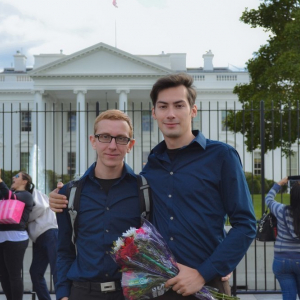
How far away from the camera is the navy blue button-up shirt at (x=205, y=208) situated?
2.04 metres

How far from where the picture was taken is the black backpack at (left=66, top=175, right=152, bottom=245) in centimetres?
219

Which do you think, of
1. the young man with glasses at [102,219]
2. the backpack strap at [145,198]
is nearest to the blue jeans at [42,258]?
the young man with glasses at [102,219]

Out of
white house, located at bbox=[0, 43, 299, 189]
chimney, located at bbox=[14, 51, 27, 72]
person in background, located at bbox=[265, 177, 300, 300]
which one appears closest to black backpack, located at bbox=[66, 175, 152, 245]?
person in background, located at bbox=[265, 177, 300, 300]

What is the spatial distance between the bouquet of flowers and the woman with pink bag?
138 inches

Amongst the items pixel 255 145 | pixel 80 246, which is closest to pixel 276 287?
pixel 80 246

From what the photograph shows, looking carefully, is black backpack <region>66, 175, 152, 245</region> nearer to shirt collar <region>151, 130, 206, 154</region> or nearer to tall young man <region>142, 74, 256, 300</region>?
tall young man <region>142, 74, 256, 300</region>

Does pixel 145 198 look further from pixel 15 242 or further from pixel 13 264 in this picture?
pixel 13 264

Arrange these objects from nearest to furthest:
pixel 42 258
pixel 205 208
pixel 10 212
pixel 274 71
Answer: pixel 205 208
pixel 10 212
pixel 42 258
pixel 274 71

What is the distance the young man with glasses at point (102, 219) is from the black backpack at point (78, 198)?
0.02 meters

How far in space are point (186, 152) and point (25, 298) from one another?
16.9 feet

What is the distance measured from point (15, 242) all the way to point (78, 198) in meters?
3.15

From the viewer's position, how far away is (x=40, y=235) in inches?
218

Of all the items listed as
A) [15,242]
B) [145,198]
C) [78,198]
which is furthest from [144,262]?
[15,242]

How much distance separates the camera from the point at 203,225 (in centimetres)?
208
